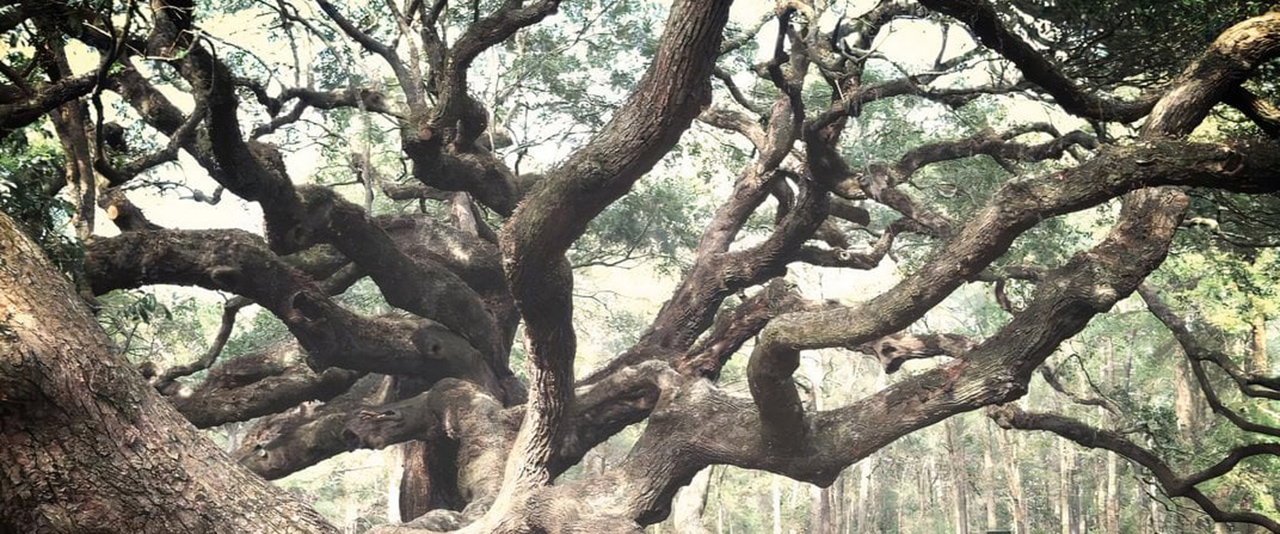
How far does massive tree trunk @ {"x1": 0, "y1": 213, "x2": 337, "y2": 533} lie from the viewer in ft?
10.5

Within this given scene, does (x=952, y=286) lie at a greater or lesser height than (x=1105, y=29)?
lesser

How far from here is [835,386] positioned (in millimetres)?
38656

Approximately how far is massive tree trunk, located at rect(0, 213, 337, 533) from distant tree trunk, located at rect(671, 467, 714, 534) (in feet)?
23.8

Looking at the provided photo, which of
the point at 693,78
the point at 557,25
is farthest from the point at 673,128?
the point at 557,25

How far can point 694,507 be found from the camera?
1086cm

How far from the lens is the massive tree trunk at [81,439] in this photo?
10.5ft

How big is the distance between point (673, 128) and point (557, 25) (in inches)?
268

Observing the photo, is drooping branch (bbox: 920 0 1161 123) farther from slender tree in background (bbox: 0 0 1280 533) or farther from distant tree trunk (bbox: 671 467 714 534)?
distant tree trunk (bbox: 671 467 714 534)

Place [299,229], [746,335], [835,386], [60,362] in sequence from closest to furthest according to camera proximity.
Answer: [60,362] → [299,229] → [746,335] → [835,386]

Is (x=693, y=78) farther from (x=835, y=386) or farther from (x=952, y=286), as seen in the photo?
(x=835, y=386)

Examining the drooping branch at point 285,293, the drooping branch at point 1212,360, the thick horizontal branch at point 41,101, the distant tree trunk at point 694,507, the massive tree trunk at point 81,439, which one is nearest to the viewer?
the massive tree trunk at point 81,439

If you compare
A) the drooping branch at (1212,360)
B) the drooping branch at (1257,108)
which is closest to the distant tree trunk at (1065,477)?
the drooping branch at (1212,360)

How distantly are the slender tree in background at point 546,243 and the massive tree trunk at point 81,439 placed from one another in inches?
0.4

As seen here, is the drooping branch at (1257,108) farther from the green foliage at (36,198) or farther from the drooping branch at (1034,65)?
the green foliage at (36,198)
